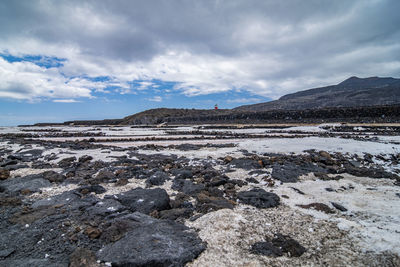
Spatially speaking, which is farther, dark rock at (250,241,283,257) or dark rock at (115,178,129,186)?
dark rock at (115,178,129,186)

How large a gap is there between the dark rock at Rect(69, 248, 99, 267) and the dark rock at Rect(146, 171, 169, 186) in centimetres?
374

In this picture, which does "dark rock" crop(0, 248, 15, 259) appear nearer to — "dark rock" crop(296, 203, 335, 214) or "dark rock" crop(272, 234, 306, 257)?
"dark rock" crop(272, 234, 306, 257)

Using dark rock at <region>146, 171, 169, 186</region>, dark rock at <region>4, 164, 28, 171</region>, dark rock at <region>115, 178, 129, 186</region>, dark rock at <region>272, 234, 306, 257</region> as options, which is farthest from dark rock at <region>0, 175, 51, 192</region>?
dark rock at <region>272, 234, 306, 257</region>

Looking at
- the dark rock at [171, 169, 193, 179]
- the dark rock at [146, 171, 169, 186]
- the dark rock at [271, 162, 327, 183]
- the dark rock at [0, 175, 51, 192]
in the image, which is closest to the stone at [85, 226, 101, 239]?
the dark rock at [146, 171, 169, 186]

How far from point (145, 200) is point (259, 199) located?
289 centimetres

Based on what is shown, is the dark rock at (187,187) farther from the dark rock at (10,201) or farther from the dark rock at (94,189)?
the dark rock at (10,201)

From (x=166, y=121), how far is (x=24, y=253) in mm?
58374

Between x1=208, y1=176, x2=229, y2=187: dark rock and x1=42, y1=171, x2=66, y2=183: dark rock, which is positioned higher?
x1=42, y1=171, x2=66, y2=183: dark rock

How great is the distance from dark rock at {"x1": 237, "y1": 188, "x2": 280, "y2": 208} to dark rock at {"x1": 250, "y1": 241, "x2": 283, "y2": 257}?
1658mm

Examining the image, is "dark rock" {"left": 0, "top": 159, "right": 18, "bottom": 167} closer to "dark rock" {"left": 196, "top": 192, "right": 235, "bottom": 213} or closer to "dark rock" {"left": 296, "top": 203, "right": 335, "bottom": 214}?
"dark rock" {"left": 196, "top": 192, "right": 235, "bottom": 213}

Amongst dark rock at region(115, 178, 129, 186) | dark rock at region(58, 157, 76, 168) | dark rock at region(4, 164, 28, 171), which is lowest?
dark rock at region(115, 178, 129, 186)

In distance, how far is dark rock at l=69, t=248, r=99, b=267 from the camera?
3.04 metres

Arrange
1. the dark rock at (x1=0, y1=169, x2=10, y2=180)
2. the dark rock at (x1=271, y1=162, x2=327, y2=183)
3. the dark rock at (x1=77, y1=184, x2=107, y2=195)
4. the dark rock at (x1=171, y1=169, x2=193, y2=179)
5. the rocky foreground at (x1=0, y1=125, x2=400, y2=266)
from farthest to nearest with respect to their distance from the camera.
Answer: the dark rock at (x1=171, y1=169, x2=193, y2=179)
the dark rock at (x1=0, y1=169, x2=10, y2=180)
the dark rock at (x1=271, y1=162, x2=327, y2=183)
the dark rock at (x1=77, y1=184, x2=107, y2=195)
the rocky foreground at (x1=0, y1=125, x2=400, y2=266)

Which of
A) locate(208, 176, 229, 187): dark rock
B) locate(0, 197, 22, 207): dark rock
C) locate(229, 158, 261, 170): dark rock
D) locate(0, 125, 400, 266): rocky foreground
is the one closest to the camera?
locate(0, 125, 400, 266): rocky foreground
